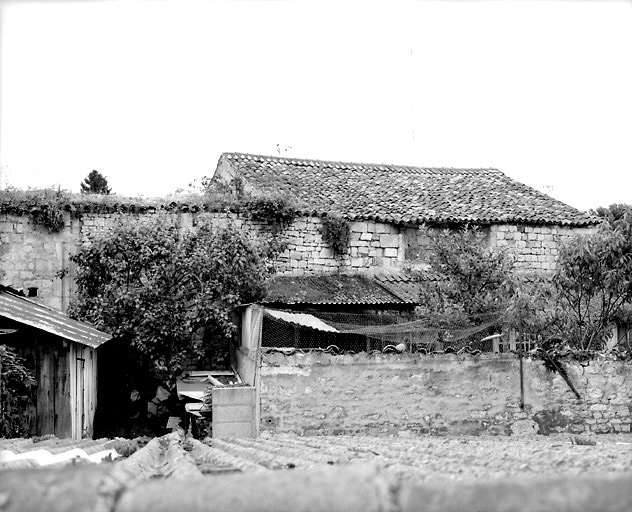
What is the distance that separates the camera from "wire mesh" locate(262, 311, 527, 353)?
460 inches

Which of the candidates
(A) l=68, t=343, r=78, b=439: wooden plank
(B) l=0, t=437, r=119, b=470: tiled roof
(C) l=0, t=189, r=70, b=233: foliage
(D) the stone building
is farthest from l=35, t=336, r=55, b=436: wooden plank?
(D) the stone building

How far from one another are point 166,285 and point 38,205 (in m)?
3.89

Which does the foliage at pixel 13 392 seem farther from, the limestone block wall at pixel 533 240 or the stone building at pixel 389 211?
the limestone block wall at pixel 533 240

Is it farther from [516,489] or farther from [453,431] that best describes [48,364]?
[516,489]

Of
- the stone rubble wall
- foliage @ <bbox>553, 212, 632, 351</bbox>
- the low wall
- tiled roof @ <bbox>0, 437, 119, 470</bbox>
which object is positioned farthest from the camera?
the stone rubble wall

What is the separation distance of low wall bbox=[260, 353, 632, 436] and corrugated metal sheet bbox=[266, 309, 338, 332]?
75.1 inches

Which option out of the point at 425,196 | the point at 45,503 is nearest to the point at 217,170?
the point at 425,196

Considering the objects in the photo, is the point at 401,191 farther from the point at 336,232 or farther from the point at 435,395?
the point at 435,395

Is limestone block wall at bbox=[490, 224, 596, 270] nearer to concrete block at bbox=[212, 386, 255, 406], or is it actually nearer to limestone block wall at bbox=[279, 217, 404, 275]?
limestone block wall at bbox=[279, 217, 404, 275]

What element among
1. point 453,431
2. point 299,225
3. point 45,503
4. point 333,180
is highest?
point 333,180

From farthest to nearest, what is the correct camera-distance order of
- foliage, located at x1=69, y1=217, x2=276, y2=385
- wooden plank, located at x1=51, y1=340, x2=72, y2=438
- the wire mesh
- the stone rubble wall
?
the stone rubble wall < foliage, located at x1=69, y1=217, x2=276, y2=385 < wooden plank, located at x1=51, y1=340, x2=72, y2=438 < the wire mesh

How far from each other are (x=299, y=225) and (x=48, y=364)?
7986 mm

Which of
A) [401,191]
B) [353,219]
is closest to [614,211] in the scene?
[401,191]

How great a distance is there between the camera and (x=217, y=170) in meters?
22.1
